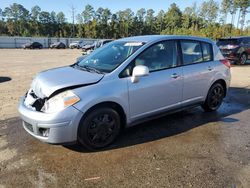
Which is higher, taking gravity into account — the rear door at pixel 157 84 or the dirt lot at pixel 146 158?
the rear door at pixel 157 84

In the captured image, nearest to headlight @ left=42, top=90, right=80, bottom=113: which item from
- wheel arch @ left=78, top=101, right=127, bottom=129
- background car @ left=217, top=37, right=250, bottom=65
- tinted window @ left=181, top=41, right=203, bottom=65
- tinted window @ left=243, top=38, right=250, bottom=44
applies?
wheel arch @ left=78, top=101, right=127, bottom=129

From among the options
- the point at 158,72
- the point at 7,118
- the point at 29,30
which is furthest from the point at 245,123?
the point at 29,30

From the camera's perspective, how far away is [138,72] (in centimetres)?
416

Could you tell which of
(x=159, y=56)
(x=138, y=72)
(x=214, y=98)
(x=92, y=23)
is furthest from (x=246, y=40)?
(x=92, y=23)

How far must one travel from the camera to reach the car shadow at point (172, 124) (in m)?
4.46

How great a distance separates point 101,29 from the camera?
8100 cm

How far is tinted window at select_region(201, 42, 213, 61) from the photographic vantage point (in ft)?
18.6

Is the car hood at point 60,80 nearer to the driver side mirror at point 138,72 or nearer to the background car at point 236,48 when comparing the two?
the driver side mirror at point 138,72

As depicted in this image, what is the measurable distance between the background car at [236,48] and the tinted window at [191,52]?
1124 cm

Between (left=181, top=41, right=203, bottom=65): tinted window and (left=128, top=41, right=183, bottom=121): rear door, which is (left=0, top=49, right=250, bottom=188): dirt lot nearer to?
(left=128, top=41, right=183, bottom=121): rear door

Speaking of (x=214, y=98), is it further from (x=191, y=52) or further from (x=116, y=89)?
(x=116, y=89)

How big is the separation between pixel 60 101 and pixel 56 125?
1.09ft

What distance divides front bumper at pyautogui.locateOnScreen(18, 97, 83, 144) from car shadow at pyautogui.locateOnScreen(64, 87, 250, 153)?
492 millimetres

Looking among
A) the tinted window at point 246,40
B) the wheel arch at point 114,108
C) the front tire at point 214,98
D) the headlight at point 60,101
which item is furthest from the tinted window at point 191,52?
the tinted window at point 246,40
